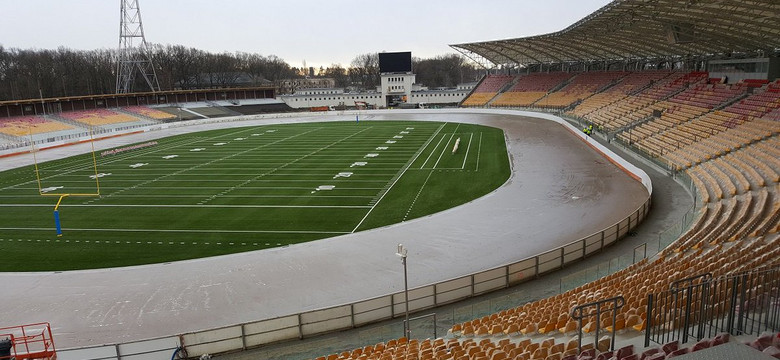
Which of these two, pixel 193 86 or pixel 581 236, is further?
pixel 193 86

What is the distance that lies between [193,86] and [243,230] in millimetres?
112130

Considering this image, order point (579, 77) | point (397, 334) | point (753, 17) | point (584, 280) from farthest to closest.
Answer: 1. point (579, 77)
2. point (753, 17)
3. point (584, 280)
4. point (397, 334)

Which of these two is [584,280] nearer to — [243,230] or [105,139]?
[243,230]

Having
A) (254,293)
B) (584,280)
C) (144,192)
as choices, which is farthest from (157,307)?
(144,192)

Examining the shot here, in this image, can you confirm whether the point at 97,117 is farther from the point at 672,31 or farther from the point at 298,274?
the point at 672,31

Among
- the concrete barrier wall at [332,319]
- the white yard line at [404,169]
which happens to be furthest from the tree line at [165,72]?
the concrete barrier wall at [332,319]

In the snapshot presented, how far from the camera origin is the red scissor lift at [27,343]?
36.4 feet

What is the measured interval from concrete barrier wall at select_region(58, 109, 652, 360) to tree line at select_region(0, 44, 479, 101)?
69616mm

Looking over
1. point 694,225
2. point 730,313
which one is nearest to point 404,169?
point 694,225

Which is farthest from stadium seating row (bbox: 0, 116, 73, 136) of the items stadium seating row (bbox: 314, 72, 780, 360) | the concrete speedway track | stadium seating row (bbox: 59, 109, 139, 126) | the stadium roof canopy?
stadium seating row (bbox: 314, 72, 780, 360)

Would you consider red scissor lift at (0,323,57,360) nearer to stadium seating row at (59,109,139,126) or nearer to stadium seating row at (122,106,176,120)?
stadium seating row at (59,109,139,126)

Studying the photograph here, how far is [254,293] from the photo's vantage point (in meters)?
15.6

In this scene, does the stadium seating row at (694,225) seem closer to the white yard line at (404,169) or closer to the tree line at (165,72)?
the white yard line at (404,169)

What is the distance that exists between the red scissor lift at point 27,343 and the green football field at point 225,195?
457 centimetres
